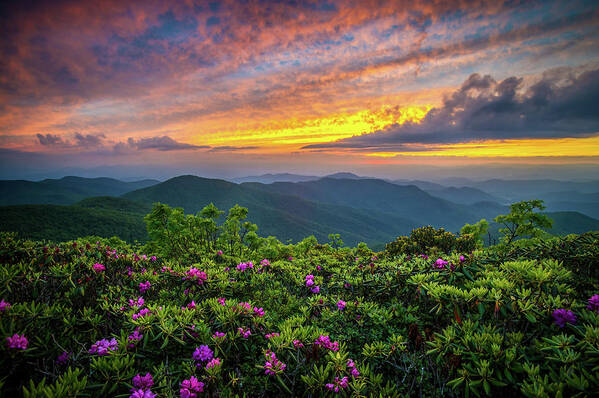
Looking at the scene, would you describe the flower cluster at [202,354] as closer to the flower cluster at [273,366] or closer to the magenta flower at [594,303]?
the flower cluster at [273,366]

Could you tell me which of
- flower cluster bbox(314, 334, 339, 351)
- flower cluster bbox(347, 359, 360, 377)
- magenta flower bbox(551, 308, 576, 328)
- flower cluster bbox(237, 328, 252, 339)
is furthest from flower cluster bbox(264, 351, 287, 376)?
magenta flower bbox(551, 308, 576, 328)

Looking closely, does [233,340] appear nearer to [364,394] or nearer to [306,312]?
[306,312]

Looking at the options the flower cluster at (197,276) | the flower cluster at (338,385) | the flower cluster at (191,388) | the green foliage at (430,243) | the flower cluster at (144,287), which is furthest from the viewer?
the green foliage at (430,243)

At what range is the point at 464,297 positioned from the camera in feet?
9.66

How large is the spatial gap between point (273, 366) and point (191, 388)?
78 centimetres

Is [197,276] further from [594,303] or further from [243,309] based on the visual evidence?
[594,303]

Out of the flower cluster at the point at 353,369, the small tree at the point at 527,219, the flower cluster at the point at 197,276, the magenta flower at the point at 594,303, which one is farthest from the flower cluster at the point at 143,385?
the small tree at the point at 527,219

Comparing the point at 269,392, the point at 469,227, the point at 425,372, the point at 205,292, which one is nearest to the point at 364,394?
the point at 425,372

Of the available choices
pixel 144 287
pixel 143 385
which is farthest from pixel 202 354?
pixel 144 287

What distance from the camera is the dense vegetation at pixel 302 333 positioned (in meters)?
2.06

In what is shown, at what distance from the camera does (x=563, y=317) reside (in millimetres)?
2396

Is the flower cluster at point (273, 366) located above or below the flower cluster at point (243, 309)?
below

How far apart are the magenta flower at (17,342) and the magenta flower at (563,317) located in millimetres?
5153

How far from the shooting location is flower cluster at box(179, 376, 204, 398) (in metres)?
2.03
